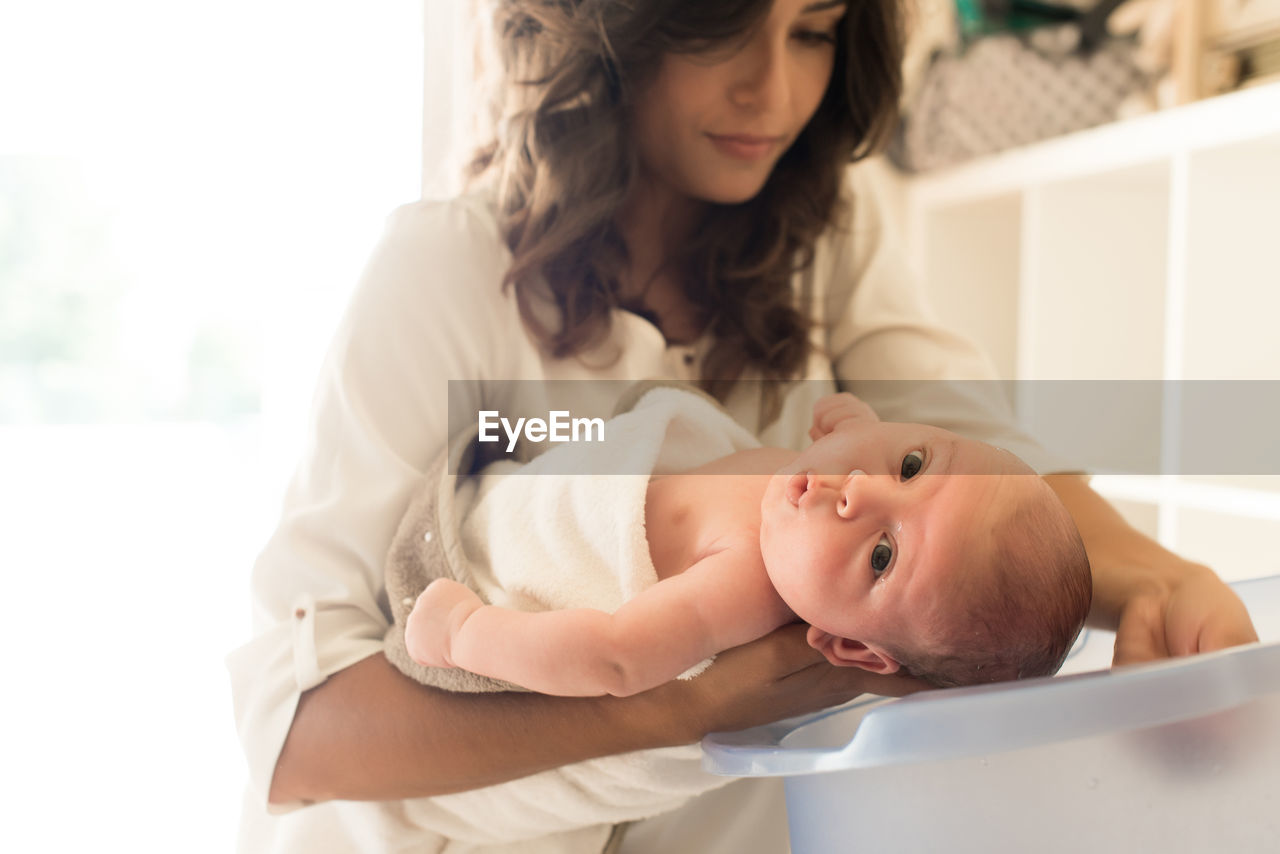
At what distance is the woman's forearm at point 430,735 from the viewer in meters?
0.43

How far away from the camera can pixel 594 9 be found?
0.49 meters

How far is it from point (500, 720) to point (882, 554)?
22cm

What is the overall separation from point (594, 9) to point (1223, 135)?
719 mm

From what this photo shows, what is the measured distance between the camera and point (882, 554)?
33 cm

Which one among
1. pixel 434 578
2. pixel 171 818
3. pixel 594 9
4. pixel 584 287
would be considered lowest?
pixel 171 818

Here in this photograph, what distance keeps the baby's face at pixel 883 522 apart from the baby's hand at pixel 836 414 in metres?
0.04

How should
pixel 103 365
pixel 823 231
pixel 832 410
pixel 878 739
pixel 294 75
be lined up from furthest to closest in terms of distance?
pixel 103 365 → pixel 294 75 → pixel 823 231 → pixel 832 410 → pixel 878 739

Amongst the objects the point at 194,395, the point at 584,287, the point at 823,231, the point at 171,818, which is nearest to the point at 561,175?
the point at 584,287

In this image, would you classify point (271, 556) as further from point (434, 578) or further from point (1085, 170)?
point (1085, 170)

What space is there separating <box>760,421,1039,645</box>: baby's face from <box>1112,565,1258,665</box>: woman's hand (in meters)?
0.12

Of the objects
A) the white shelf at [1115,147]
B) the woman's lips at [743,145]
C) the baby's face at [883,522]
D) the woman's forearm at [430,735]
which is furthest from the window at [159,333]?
the white shelf at [1115,147]

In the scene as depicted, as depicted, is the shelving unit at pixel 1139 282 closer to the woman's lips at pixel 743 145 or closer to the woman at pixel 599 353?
the woman at pixel 599 353

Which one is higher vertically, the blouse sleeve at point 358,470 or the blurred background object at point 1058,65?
the blurred background object at point 1058,65

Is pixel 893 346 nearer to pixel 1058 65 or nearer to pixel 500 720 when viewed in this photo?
pixel 500 720
